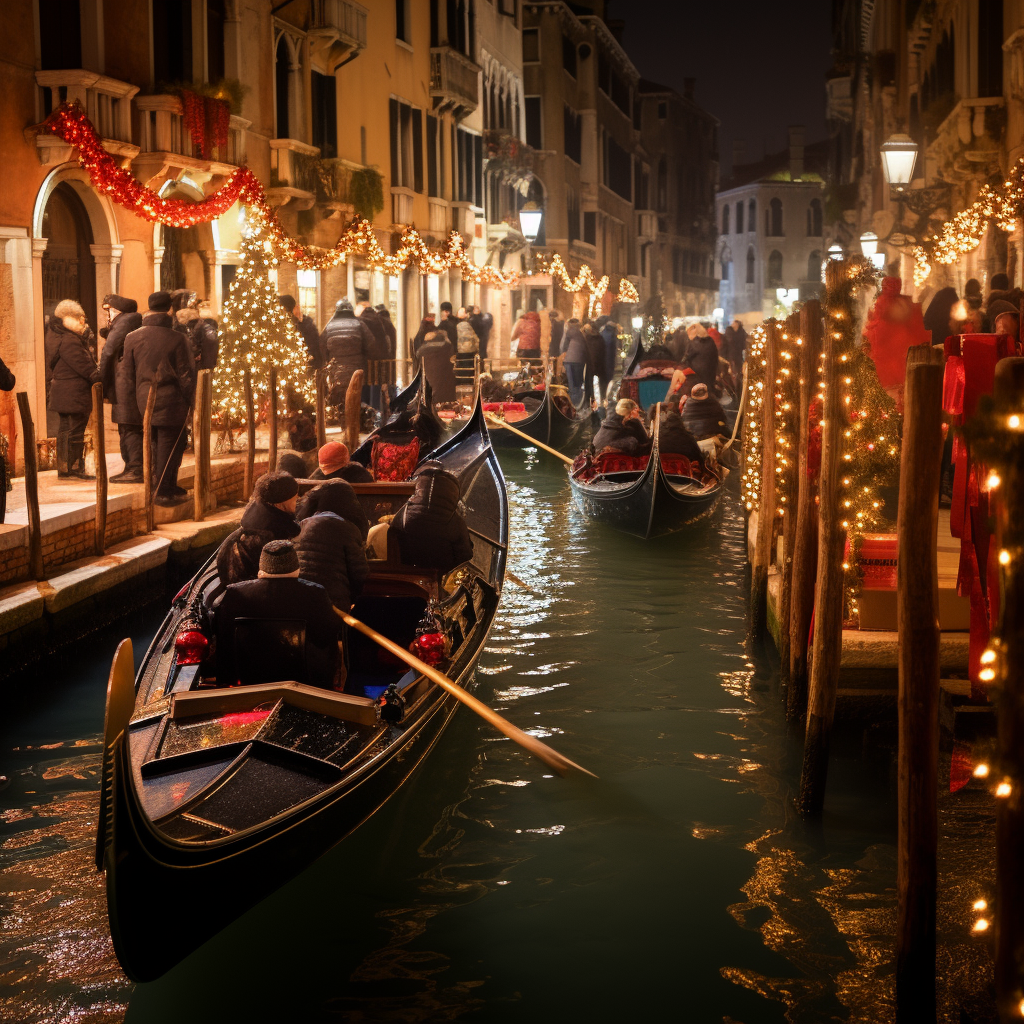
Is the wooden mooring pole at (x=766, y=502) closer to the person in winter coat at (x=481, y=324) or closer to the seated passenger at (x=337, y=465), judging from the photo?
the seated passenger at (x=337, y=465)

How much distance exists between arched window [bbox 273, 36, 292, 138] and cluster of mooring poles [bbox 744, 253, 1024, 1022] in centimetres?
1098

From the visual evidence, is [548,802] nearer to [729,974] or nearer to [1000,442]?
[729,974]

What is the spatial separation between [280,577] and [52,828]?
133cm

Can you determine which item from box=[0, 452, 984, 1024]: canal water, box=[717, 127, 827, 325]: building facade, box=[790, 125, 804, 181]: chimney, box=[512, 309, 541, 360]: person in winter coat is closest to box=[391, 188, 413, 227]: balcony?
box=[512, 309, 541, 360]: person in winter coat

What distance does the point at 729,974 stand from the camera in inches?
158

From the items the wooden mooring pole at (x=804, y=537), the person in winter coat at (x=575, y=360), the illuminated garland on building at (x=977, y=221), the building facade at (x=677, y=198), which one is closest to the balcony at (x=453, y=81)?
the person in winter coat at (x=575, y=360)

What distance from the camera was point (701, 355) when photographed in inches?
627

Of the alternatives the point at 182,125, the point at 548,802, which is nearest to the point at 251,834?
the point at 548,802

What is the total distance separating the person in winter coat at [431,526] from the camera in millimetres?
6332

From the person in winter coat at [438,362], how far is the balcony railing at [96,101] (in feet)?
15.7

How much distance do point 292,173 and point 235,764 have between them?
12.4 meters

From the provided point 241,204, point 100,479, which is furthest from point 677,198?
point 100,479

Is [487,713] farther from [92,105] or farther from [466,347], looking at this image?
[466,347]

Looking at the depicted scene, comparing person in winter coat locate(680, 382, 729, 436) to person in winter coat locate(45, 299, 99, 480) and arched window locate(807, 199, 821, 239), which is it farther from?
arched window locate(807, 199, 821, 239)
